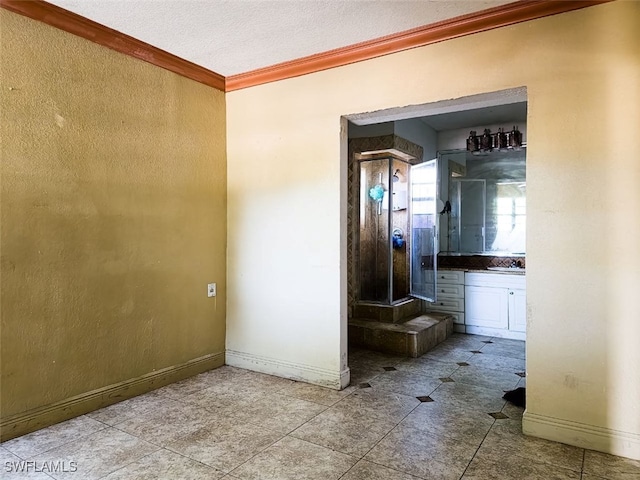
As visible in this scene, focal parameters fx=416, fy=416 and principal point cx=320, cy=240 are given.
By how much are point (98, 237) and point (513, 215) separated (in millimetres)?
4701

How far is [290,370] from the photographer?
11.4ft

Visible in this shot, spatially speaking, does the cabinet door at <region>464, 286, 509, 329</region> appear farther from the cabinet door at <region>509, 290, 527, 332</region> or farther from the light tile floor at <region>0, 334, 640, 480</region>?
the light tile floor at <region>0, 334, 640, 480</region>

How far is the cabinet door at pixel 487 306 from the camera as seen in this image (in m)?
4.89

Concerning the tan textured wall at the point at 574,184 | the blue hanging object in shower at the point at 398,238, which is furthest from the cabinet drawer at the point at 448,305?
the tan textured wall at the point at 574,184

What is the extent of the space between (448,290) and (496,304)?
1.95 ft

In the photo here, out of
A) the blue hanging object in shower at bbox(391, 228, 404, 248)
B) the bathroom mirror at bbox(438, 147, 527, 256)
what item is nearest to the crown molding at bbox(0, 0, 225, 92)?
the blue hanging object in shower at bbox(391, 228, 404, 248)

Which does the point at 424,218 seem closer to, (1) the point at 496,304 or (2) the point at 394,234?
(2) the point at 394,234

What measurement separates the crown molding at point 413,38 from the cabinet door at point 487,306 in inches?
125

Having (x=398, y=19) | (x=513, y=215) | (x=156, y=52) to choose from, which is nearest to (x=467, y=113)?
(x=513, y=215)

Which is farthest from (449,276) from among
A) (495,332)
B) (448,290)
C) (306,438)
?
(306,438)

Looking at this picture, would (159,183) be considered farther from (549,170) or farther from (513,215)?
(513,215)

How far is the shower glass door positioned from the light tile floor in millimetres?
1764

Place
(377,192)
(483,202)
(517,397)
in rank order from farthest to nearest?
(483,202) < (377,192) < (517,397)

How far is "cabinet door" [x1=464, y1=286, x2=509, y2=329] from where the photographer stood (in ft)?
16.0
